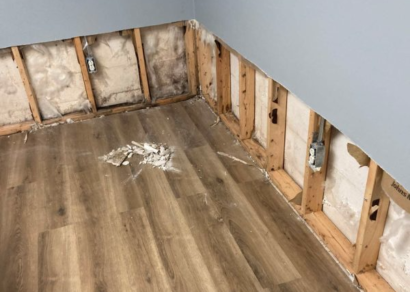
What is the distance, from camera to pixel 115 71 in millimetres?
3523

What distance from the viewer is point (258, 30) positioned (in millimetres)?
2256

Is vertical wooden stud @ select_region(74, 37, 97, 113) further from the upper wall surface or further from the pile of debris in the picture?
the upper wall surface

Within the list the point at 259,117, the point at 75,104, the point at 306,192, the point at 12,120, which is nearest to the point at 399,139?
the point at 306,192

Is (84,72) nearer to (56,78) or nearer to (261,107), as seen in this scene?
(56,78)

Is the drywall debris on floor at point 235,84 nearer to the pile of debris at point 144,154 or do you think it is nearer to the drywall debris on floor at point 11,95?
the pile of debris at point 144,154

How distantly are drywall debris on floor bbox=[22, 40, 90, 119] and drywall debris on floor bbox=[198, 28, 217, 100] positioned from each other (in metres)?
1.05

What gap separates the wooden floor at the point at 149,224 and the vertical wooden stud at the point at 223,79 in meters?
0.24

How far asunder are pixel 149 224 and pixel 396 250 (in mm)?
1333

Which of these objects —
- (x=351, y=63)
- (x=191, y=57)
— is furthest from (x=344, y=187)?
(x=191, y=57)

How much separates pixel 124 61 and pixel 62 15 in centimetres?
63

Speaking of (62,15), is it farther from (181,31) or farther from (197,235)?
(197,235)

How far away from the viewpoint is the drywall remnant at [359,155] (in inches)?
69.7

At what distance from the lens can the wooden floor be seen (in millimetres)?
2080

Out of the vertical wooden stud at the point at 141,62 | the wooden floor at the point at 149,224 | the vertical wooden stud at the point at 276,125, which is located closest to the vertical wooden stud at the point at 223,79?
the wooden floor at the point at 149,224
